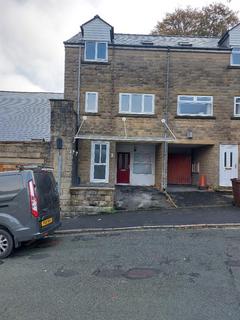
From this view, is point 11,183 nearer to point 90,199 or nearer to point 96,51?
point 90,199

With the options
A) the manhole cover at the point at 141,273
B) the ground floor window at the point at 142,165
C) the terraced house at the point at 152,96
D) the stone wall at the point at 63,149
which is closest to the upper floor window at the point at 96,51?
the terraced house at the point at 152,96

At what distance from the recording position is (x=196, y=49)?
20312mm

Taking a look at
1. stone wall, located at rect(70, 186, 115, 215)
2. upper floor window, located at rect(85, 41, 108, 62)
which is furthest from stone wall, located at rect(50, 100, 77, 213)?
A: upper floor window, located at rect(85, 41, 108, 62)

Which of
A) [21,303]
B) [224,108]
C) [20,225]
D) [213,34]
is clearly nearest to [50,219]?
[20,225]

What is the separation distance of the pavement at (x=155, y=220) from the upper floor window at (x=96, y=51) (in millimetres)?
9552

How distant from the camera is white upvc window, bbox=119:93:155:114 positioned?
66.2 ft

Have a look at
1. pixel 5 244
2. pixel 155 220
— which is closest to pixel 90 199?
pixel 155 220

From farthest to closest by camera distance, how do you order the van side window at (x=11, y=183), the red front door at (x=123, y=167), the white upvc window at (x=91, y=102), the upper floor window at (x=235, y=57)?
the red front door at (x=123, y=167)
the upper floor window at (x=235, y=57)
the white upvc window at (x=91, y=102)
the van side window at (x=11, y=183)

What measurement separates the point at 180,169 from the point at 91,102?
8344mm

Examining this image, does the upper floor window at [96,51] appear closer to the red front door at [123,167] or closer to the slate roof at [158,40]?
the slate roof at [158,40]

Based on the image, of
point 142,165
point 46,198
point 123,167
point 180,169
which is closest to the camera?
point 46,198

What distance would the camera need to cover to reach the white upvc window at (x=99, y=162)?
785 inches

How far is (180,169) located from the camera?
25.0 meters

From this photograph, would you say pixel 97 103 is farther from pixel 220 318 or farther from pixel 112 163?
pixel 220 318
